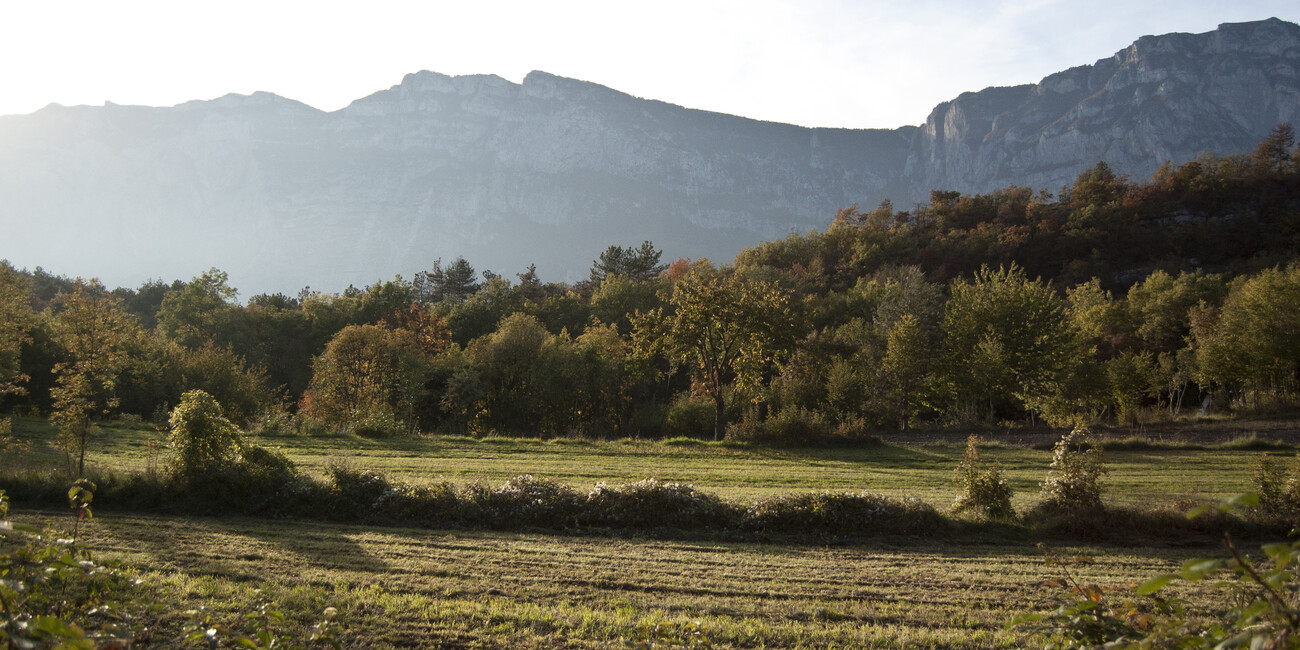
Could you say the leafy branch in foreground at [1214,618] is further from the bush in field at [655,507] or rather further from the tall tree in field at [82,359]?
the tall tree in field at [82,359]

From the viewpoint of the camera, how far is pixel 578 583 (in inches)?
392

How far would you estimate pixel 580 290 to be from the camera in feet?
286

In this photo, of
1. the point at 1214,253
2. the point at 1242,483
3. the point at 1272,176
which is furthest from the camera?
the point at 1272,176

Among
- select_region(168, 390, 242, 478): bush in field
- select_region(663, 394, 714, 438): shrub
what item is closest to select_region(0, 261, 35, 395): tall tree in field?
select_region(168, 390, 242, 478): bush in field

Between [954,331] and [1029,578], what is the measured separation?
95.5 feet

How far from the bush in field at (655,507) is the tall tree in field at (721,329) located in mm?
14636

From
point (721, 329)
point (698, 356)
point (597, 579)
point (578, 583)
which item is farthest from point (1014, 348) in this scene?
point (578, 583)

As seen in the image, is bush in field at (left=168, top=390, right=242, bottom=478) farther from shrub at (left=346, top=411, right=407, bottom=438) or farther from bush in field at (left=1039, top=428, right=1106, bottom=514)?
bush in field at (left=1039, top=428, right=1106, bottom=514)

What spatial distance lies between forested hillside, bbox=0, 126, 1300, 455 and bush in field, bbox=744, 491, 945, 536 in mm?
12568

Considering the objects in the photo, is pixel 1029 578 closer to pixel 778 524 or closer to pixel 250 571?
pixel 778 524

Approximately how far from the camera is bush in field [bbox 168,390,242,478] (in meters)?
14.9

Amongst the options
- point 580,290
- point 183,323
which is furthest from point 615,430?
point 580,290

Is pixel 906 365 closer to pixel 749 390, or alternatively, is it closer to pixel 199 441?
pixel 749 390

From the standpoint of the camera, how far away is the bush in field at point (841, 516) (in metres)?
13.7
